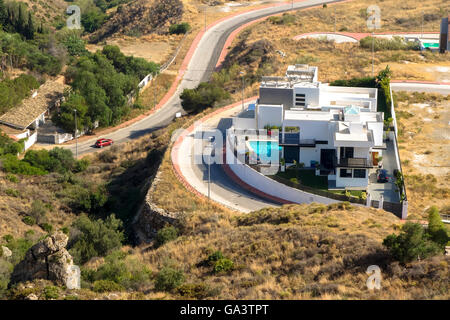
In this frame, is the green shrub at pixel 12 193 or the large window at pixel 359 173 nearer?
the large window at pixel 359 173

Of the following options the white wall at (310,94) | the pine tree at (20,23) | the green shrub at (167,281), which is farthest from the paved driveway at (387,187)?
the pine tree at (20,23)

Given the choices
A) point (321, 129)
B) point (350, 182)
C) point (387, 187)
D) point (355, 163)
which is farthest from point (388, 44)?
point (350, 182)

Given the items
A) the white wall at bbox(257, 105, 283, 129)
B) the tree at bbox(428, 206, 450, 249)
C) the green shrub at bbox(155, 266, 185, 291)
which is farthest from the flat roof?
the green shrub at bbox(155, 266, 185, 291)

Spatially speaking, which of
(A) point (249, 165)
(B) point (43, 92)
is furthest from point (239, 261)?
(B) point (43, 92)

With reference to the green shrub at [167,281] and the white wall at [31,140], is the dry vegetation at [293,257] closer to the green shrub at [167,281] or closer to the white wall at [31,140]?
the green shrub at [167,281]

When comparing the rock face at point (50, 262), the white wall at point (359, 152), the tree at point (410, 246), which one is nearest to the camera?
the tree at point (410, 246)
